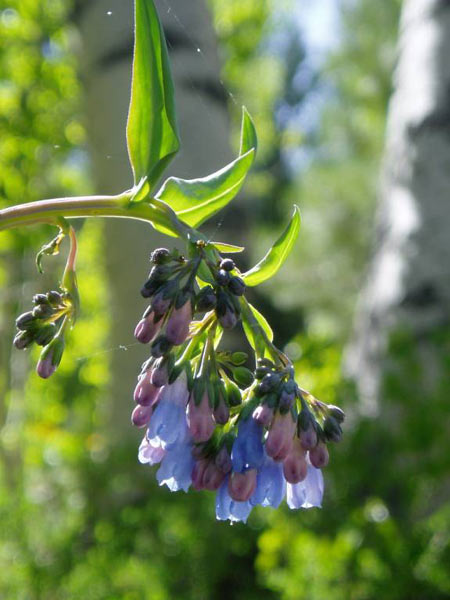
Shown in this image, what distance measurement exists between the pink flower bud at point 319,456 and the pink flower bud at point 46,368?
8.7 inches

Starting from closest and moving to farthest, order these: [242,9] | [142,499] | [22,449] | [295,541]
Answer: [295,541], [142,499], [22,449], [242,9]

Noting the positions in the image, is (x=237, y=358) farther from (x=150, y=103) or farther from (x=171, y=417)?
(x=150, y=103)

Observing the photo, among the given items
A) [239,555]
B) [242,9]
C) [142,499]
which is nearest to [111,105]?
[142,499]

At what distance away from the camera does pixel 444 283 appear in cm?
248

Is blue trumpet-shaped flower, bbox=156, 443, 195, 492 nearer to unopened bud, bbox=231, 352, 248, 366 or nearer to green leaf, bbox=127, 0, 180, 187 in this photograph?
unopened bud, bbox=231, 352, 248, 366

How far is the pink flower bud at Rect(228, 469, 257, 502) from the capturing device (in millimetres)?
598

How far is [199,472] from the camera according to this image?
0.62 meters

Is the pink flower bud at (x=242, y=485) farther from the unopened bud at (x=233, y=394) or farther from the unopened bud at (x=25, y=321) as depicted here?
the unopened bud at (x=25, y=321)

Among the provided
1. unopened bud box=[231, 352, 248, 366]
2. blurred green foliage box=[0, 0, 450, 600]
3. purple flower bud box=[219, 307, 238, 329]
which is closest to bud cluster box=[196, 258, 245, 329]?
purple flower bud box=[219, 307, 238, 329]

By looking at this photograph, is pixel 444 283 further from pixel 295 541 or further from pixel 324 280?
pixel 324 280

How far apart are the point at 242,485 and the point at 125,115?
2.19m

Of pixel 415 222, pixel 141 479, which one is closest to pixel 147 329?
pixel 141 479

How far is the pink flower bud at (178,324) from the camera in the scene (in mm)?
584

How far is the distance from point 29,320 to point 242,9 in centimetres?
428
